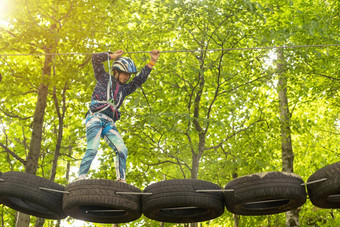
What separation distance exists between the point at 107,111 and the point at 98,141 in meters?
0.53

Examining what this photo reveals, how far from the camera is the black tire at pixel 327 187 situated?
5.60 metres

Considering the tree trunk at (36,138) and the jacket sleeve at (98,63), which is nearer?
the jacket sleeve at (98,63)

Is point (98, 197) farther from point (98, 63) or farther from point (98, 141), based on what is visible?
point (98, 63)

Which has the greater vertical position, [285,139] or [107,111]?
[285,139]

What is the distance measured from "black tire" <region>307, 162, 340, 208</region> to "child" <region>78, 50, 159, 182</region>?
308 cm

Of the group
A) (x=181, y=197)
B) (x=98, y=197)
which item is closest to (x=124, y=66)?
(x=98, y=197)

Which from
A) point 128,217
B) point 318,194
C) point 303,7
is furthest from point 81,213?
point 303,7

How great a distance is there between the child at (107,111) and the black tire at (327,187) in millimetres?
3081

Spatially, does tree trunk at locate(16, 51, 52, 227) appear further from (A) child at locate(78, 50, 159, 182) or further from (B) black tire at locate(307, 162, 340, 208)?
(B) black tire at locate(307, 162, 340, 208)

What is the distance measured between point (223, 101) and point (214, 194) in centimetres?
1004

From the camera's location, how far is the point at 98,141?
235 inches

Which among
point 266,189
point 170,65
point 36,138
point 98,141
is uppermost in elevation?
point 170,65

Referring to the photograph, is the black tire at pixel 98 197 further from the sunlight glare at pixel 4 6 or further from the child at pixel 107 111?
the sunlight glare at pixel 4 6

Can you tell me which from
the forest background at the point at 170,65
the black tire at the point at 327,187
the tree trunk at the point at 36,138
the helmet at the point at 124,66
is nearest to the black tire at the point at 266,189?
the black tire at the point at 327,187
